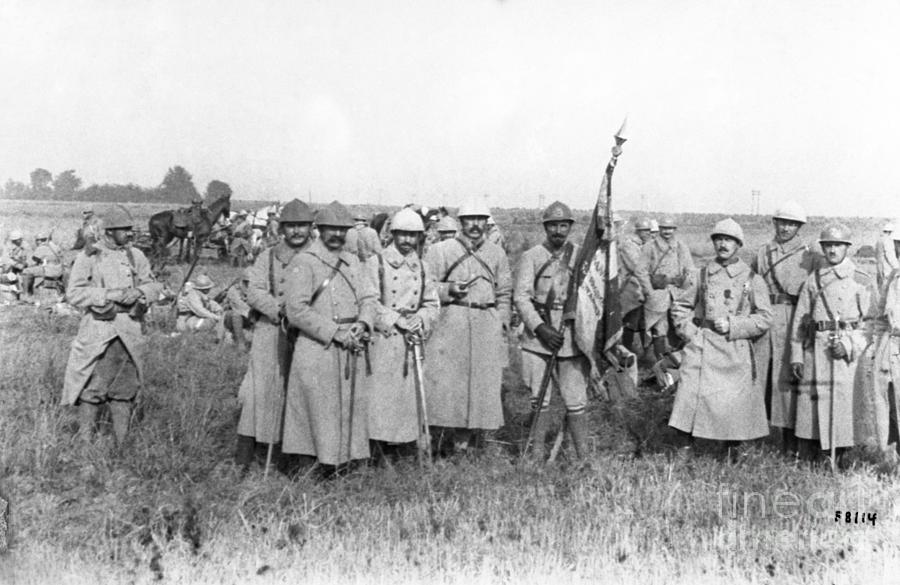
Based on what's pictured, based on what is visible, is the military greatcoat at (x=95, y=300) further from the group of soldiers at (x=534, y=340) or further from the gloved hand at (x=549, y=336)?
the gloved hand at (x=549, y=336)

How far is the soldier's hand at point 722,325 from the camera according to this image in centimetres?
705

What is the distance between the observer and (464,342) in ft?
25.4

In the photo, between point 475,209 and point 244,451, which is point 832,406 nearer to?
point 475,209

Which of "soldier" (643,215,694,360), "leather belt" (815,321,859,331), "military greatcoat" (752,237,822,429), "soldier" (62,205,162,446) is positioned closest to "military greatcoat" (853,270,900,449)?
"leather belt" (815,321,859,331)

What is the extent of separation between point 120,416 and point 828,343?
5.95m

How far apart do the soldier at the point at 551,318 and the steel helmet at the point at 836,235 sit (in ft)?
6.65

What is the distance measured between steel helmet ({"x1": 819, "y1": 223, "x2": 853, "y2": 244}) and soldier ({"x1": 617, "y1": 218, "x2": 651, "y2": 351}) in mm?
4014

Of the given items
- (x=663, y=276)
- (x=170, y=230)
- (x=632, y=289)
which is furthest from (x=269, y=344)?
(x=170, y=230)

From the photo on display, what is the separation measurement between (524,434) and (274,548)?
3.67 m

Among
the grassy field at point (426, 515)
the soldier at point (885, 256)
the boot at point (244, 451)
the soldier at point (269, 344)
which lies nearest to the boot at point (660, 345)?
the grassy field at point (426, 515)

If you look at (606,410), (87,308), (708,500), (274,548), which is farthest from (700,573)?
(87,308)

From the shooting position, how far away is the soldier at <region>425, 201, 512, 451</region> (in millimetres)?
7719

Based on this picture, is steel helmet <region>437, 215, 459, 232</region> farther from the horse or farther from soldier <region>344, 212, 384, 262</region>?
the horse

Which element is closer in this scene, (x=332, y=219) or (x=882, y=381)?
(x=332, y=219)
